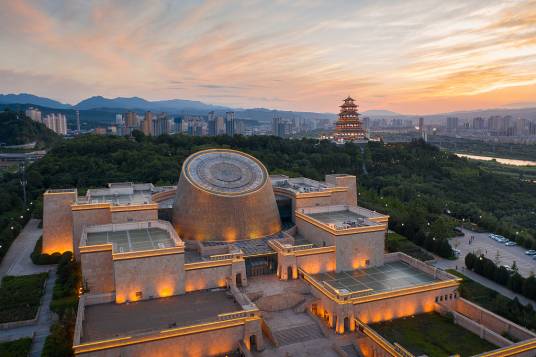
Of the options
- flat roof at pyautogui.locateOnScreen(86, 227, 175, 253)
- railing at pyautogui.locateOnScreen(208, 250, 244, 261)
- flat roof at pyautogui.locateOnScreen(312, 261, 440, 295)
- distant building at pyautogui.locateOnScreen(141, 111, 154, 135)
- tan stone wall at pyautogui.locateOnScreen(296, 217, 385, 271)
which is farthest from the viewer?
distant building at pyautogui.locateOnScreen(141, 111, 154, 135)

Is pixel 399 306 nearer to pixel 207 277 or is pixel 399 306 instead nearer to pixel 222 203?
pixel 207 277

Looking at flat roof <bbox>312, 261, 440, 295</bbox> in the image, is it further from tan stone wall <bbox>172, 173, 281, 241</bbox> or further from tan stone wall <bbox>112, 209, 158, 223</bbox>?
tan stone wall <bbox>112, 209, 158, 223</bbox>

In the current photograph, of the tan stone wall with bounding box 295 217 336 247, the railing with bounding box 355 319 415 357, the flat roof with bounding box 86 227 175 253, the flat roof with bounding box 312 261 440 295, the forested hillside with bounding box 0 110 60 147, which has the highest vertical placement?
the forested hillside with bounding box 0 110 60 147

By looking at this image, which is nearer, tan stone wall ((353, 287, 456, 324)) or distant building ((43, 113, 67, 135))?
tan stone wall ((353, 287, 456, 324))

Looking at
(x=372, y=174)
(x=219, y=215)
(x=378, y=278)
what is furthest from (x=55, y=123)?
(x=378, y=278)

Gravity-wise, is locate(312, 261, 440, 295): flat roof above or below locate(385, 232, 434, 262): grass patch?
above

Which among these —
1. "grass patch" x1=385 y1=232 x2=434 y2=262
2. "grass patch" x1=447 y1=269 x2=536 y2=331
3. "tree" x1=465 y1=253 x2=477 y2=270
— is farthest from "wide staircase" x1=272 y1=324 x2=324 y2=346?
"tree" x1=465 y1=253 x2=477 y2=270
